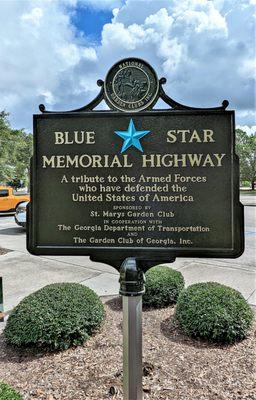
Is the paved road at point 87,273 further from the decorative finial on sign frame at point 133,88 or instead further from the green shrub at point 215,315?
the decorative finial on sign frame at point 133,88

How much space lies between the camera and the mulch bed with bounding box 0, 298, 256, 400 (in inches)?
103

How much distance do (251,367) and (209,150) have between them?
2.07 meters

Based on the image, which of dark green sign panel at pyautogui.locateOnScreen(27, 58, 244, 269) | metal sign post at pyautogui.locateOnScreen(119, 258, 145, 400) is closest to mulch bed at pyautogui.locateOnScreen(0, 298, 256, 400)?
metal sign post at pyautogui.locateOnScreen(119, 258, 145, 400)

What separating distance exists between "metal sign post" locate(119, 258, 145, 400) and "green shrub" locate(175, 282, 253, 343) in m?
1.33

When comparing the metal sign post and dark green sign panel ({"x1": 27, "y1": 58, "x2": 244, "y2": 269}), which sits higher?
dark green sign panel ({"x1": 27, "y1": 58, "x2": 244, "y2": 269})

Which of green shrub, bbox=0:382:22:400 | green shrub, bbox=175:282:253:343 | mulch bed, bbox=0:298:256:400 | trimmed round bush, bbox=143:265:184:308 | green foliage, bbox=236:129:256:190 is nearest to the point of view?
green shrub, bbox=0:382:22:400

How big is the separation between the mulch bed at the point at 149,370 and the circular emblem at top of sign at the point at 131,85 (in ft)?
7.21

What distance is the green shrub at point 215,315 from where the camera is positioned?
10.7 feet

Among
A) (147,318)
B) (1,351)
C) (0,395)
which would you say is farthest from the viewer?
(147,318)

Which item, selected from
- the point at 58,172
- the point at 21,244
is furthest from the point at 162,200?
the point at 21,244

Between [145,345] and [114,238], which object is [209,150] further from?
[145,345]

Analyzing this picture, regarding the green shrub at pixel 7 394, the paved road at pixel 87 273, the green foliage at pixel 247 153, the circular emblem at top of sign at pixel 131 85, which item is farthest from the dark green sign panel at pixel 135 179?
the green foliage at pixel 247 153

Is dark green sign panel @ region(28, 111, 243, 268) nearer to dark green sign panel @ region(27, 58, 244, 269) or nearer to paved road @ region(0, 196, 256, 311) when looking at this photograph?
dark green sign panel @ region(27, 58, 244, 269)

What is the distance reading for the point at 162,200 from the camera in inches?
86.0
